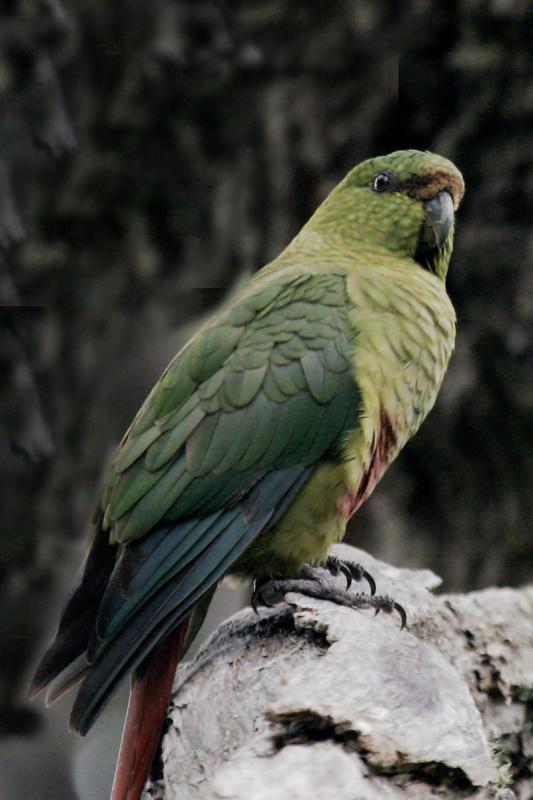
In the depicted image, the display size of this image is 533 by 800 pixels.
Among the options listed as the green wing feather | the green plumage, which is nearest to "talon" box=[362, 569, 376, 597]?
the green plumage

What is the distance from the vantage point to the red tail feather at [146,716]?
181cm

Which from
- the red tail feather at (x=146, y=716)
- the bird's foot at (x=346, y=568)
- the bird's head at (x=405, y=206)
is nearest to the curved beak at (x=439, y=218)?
the bird's head at (x=405, y=206)

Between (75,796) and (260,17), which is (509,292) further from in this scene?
(75,796)

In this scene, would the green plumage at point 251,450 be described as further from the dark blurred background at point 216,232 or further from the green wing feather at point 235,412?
the dark blurred background at point 216,232

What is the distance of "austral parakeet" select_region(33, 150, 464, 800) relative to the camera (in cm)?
186

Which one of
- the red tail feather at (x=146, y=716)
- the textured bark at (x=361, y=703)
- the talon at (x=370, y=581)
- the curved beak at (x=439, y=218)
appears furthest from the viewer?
the curved beak at (x=439, y=218)

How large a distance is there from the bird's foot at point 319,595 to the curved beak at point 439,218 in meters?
0.77

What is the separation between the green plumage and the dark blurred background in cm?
121

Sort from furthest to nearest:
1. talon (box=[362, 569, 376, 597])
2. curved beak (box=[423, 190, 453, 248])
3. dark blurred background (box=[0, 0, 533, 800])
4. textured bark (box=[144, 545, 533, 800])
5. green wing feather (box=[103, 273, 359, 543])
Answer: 1. dark blurred background (box=[0, 0, 533, 800])
2. curved beak (box=[423, 190, 453, 248])
3. talon (box=[362, 569, 376, 597])
4. green wing feather (box=[103, 273, 359, 543])
5. textured bark (box=[144, 545, 533, 800])

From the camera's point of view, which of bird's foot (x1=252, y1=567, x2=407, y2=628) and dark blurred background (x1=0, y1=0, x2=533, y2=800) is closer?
bird's foot (x1=252, y1=567, x2=407, y2=628)

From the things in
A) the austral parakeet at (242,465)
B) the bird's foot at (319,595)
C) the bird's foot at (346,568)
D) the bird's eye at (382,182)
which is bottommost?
the bird's foot at (346,568)

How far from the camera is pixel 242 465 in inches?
77.7

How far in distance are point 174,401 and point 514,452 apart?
5.59 feet

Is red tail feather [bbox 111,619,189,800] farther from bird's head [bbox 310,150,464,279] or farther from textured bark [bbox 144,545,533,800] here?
bird's head [bbox 310,150,464,279]
